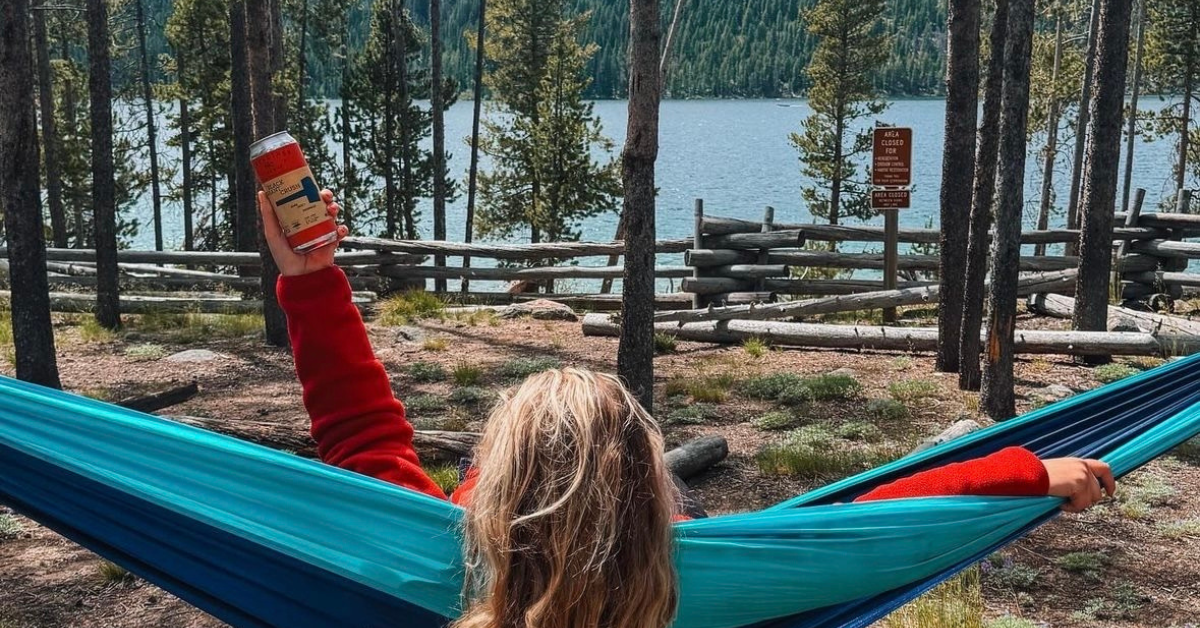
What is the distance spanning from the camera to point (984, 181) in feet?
26.4

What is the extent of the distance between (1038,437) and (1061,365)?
6.81 m

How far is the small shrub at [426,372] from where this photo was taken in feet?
31.0

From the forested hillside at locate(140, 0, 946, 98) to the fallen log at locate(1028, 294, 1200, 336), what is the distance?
125 meters

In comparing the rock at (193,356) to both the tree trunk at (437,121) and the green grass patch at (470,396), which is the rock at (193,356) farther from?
the tree trunk at (437,121)

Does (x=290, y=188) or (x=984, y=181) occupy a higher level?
(x=984, y=181)

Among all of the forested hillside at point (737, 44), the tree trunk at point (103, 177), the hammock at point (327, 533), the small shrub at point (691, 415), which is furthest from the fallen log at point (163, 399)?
the forested hillside at point (737, 44)

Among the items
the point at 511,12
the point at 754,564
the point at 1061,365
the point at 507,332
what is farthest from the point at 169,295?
the point at 511,12

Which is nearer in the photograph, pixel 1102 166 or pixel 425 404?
pixel 425 404

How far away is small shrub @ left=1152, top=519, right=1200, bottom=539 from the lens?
5.30m

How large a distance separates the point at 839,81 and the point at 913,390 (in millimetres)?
26301

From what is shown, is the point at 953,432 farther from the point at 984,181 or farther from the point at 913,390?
the point at 984,181

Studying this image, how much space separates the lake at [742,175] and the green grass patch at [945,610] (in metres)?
5.14

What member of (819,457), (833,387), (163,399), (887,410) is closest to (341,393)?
(819,457)

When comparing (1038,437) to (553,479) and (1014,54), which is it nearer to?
(553,479)
